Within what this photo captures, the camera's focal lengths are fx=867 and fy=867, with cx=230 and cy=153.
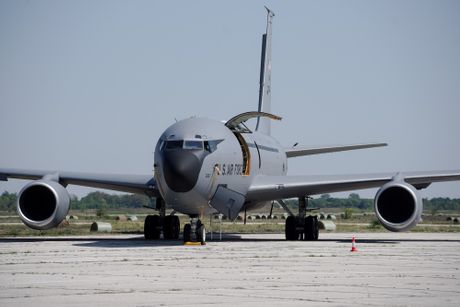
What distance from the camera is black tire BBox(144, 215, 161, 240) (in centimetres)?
2794

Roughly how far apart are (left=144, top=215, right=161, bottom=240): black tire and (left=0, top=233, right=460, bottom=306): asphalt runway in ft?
Result: 19.9

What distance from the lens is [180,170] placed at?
74.5 feet

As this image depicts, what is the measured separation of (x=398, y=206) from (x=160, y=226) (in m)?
7.65

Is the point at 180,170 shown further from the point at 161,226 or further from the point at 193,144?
the point at 161,226

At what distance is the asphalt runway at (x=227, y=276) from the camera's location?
36.8ft

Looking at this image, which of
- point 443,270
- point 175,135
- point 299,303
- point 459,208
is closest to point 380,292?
point 299,303

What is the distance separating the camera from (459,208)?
5448 inches

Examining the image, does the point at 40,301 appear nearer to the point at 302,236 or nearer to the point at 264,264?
the point at 264,264

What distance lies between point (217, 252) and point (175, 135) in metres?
4.42

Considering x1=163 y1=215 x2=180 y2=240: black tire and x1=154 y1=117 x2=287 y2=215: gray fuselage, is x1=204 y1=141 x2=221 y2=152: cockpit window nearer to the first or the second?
x1=154 y1=117 x2=287 y2=215: gray fuselage

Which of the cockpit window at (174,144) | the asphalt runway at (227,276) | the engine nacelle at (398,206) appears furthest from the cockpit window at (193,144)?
the engine nacelle at (398,206)

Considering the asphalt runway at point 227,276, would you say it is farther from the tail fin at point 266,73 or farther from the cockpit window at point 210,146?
the tail fin at point 266,73

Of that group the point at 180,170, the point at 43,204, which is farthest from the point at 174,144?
the point at 43,204

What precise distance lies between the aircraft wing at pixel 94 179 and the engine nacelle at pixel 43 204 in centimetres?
84
